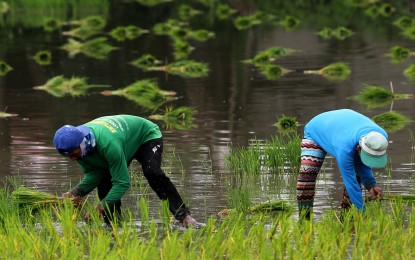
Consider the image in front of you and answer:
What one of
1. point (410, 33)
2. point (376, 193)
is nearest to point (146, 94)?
point (376, 193)

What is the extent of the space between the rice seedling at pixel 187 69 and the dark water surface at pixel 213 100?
246 millimetres

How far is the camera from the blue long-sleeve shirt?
8266mm

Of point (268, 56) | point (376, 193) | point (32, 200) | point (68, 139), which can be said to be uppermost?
point (268, 56)

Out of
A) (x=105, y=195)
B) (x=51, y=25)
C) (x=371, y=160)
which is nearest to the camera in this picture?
(x=371, y=160)

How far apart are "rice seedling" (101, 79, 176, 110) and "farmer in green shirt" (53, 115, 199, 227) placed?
24.1 feet

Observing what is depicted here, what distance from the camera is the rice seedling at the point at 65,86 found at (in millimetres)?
18344

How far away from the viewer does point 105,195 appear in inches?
358

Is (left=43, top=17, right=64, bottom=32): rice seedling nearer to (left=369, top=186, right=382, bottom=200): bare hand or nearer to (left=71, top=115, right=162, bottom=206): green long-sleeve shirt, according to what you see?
(left=71, top=115, right=162, bottom=206): green long-sleeve shirt

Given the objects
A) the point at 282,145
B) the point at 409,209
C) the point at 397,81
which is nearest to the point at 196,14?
the point at 397,81

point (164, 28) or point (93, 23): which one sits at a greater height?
point (93, 23)

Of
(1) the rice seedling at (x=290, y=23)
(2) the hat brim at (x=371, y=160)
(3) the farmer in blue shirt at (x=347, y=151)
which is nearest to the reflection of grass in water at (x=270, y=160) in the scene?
(3) the farmer in blue shirt at (x=347, y=151)

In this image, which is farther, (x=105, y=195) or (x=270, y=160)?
(x=270, y=160)

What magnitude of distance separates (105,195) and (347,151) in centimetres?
197

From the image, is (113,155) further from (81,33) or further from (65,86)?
(81,33)
